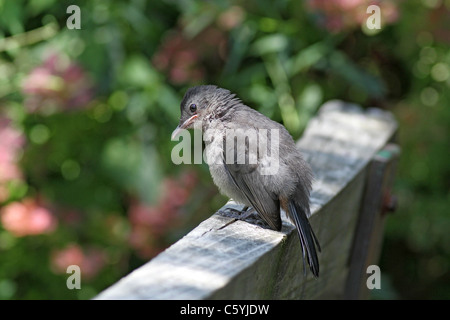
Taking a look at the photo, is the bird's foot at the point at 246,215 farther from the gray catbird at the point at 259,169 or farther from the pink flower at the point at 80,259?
the pink flower at the point at 80,259

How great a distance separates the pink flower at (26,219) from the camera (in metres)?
3.71

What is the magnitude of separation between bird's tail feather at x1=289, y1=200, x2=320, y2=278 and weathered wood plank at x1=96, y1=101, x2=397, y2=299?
3cm

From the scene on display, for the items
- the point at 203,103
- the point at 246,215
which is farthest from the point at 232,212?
the point at 203,103

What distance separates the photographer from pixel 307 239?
85.2 inches

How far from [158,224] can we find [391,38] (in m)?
1.96

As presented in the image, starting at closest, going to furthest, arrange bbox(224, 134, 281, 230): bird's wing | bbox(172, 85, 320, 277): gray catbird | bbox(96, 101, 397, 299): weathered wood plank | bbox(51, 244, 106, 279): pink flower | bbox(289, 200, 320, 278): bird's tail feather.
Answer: bbox(96, 101, 397, 299): weathered wood plank
bbox(289, 200, 320, 278): bird's tail feather
bbox(172, 85, 320, 277): gray catbird
bbox(224, 134, 281, 230): bird's wing
bbox(51, 244, 106, 279): pink flower

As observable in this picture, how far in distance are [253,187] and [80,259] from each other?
1.60 meters

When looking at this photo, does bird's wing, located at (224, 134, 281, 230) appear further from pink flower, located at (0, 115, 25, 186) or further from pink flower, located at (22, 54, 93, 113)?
pink flower, located at (0, 115, 25, 186)

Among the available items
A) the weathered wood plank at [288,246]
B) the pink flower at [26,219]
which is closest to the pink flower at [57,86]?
the pink flower at [26,219]

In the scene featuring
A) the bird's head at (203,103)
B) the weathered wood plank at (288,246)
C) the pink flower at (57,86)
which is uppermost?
the pink flower at (57,86)

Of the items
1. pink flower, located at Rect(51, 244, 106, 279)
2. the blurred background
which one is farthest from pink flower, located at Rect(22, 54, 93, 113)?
pink flower, located at Rect(51, 244, 106, 279)

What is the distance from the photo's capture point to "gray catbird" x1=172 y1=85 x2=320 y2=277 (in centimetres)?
230

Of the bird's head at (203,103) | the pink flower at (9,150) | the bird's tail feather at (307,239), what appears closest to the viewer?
the bird's tail feather at (307,239)
